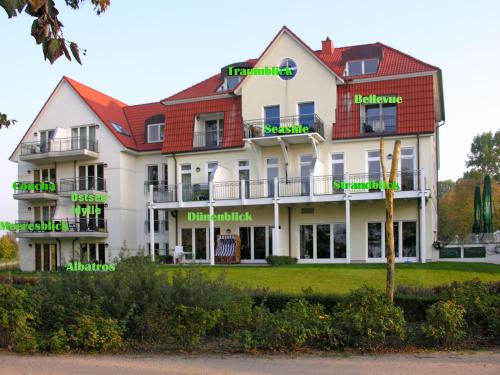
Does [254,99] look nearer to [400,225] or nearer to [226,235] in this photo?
[226,235]

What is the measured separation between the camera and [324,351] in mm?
8766

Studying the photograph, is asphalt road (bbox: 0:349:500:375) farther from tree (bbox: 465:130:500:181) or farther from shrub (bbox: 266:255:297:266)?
tree (bbox: 465:130:500:181)

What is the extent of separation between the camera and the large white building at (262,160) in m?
27.3

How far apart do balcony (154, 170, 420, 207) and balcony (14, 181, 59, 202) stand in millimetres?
8329

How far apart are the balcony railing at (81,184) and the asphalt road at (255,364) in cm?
2603

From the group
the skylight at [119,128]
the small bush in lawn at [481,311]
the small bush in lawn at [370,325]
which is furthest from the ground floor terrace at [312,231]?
the small bush in lawn at [370,325]

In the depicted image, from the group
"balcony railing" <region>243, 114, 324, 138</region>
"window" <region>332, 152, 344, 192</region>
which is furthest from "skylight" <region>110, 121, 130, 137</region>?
"window" <region>332, 152, 344, 192</region>

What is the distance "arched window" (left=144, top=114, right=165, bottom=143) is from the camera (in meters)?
35.5

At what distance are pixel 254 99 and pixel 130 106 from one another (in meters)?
12.6

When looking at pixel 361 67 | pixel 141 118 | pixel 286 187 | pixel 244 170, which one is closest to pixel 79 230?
pixel 141 118

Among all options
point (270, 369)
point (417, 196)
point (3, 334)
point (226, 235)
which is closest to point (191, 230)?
point (226, 235)

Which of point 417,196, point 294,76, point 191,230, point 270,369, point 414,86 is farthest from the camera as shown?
point 191,230

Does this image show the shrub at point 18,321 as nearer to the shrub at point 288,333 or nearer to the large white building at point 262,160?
the shrub at point 288,333

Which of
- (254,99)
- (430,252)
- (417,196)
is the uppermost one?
(254,99)
